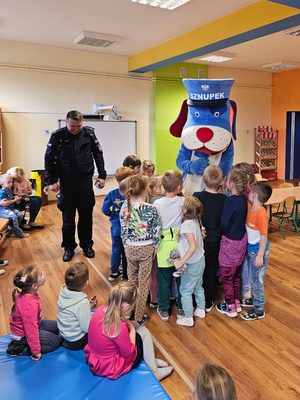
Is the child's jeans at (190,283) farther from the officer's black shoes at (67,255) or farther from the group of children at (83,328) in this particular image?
the officer's black shoes at (67,255)

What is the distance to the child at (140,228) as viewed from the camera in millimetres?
2516

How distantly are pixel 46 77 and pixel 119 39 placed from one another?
6.13ft

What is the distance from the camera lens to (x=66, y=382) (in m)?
1.97

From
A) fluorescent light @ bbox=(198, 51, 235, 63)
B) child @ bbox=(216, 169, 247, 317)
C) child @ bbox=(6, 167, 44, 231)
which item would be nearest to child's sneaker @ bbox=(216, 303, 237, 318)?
child @ bbox=(216, 169, 247, 317)

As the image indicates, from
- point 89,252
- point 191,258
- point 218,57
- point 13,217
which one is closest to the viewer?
point 191,258

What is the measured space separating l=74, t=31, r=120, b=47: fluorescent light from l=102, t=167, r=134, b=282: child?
3941mm

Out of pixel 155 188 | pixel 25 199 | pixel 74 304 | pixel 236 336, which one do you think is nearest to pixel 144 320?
pixel 236 336

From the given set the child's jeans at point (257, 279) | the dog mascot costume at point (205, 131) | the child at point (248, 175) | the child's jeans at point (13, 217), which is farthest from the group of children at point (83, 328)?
the child's jeans at point (13, 217)

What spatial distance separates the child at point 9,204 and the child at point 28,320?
2.88 m

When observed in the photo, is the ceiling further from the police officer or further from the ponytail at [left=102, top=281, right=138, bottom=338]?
the ponytail at [left=102, top=281, right=138, bottom=338]

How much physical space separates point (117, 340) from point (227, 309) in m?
1.34

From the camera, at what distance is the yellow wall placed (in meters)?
10.3

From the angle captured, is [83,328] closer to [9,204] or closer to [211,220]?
[211,220]

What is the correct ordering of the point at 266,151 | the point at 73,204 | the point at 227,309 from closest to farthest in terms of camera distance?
the point at 227,309, the point at 73,204, the point at 266,151
